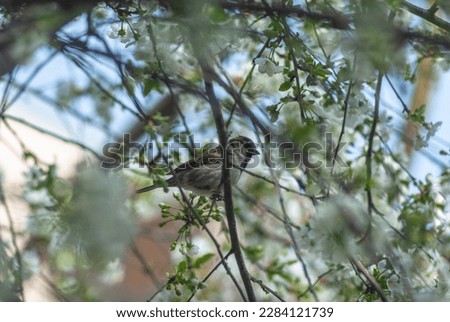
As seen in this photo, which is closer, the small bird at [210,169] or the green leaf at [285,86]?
the green leaf at [285,86]

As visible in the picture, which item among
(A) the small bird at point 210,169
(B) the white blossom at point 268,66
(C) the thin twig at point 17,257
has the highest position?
(A) the small bird at point 210,169

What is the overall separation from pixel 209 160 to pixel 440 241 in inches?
54.7

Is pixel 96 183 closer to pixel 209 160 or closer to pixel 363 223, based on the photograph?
pixel 363 223

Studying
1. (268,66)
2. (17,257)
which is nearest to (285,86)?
(268,66)

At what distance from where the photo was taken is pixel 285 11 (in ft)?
7.48

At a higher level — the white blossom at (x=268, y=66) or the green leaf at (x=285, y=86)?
the white blossom at (x=268, y=66)

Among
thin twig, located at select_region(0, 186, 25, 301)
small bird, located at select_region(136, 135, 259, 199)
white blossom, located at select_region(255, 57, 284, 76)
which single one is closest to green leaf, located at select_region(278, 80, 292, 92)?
white blossom, located at select_region(255, 57, 284, 76)

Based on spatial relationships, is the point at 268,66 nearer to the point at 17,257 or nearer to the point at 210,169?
the point at 17,257

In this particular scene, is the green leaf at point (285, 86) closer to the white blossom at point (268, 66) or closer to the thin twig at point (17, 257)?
the white blossom at point (268, 66)

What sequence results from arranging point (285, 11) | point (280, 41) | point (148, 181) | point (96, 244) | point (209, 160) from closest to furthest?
point (96, 244)
point (285, 11)
point (280, 41)
point (148, 181)
point (209, 160)

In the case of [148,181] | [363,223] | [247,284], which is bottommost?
[247,284]

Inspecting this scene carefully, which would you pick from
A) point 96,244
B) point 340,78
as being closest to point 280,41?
point 340,78

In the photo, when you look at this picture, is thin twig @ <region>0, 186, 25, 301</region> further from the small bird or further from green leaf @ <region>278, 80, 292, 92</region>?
green leaf @ <region>278, 80, 292, 92</region>

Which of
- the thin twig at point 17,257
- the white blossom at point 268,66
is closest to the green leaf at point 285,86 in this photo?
the white blossom at point 268,66
